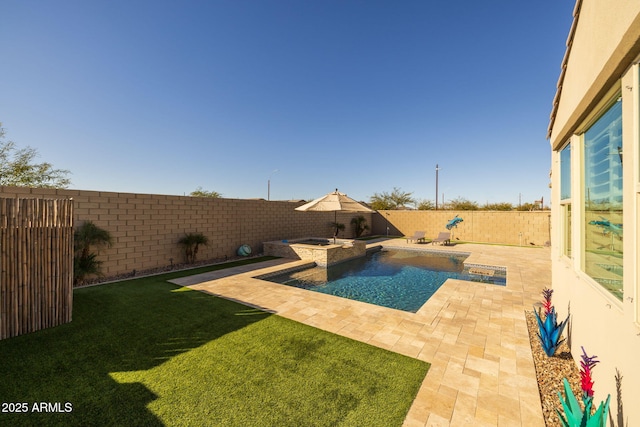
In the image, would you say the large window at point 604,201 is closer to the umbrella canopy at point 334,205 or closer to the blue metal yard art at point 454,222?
the umbrella canopy at point 334,205

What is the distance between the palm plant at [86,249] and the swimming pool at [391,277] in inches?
200

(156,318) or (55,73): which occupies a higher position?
(55,73)

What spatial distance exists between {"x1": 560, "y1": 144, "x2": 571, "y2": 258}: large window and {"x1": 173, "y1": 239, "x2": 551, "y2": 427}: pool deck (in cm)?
181

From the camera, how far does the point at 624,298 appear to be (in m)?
1.93

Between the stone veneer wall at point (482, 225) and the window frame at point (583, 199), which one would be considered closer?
the window frame at point (583, 199)

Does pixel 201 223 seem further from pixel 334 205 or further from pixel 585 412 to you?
pixel 585 412

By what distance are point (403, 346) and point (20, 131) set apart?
72.9 feet

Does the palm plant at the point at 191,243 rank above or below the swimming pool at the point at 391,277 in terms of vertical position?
above

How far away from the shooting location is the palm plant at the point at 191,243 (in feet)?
32.9

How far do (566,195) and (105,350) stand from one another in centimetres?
799

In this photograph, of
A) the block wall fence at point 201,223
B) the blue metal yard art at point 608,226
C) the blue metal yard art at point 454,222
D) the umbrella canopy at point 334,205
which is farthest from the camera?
the blue metal yard art at point 454,222

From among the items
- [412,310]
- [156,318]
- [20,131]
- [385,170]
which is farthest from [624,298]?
[385,170]

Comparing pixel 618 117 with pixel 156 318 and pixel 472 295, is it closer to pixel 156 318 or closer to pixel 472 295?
pixel 472 295

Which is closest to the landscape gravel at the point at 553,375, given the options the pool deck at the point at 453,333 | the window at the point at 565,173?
the pool deck at the point at 453,333
